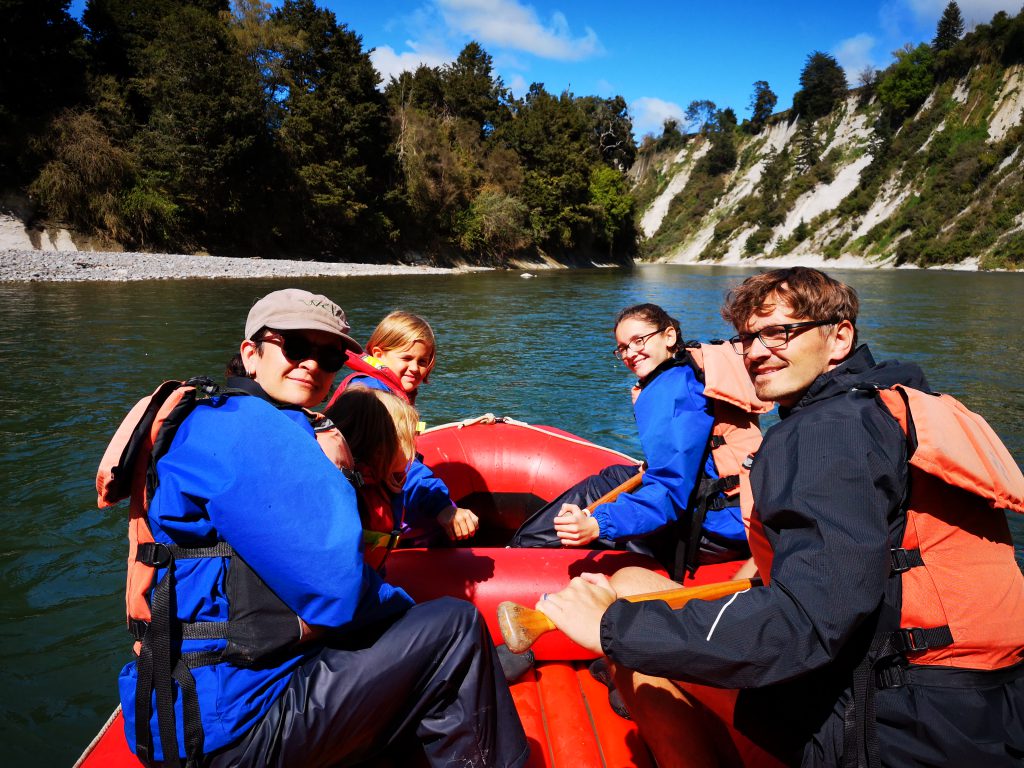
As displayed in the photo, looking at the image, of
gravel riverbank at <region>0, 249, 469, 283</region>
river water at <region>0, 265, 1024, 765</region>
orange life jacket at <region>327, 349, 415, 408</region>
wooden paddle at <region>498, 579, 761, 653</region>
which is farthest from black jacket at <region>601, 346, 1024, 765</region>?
gravel riverbank at <region>0, 249, 469, 283</region>

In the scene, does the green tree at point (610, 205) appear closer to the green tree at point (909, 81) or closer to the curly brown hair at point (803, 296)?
the green tree at point (909, 81)

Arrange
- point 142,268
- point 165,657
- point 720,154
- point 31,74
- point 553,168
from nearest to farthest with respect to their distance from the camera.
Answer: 1. point 165,657
2. point 142,268
3. point 31,74
4. point 553,168
5. point 720,154

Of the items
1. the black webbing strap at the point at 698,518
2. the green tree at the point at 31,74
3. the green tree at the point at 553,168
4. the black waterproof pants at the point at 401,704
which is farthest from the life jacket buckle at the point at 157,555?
the green tree at the point at 553,168

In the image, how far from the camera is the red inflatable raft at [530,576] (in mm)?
1880

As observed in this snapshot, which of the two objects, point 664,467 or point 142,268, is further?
point 142,268

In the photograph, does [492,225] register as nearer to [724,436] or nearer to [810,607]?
[724,436]

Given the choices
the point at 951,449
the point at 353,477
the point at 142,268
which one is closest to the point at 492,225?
the point at 142,268

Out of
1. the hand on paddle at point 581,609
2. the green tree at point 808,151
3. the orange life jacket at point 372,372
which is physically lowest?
the hand on paddle at point 581,609

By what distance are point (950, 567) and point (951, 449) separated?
0.27m

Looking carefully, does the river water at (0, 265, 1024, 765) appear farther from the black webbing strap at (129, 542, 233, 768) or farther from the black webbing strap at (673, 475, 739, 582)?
the black webbing strap at (673, 475, 739, 582)

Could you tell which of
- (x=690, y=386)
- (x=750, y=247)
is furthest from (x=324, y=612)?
(x=750, y=247)

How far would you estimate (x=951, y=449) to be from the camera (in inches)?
46.8

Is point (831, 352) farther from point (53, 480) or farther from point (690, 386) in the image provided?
point (53, 480)

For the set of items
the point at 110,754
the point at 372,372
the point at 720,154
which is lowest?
the point at 110,754
